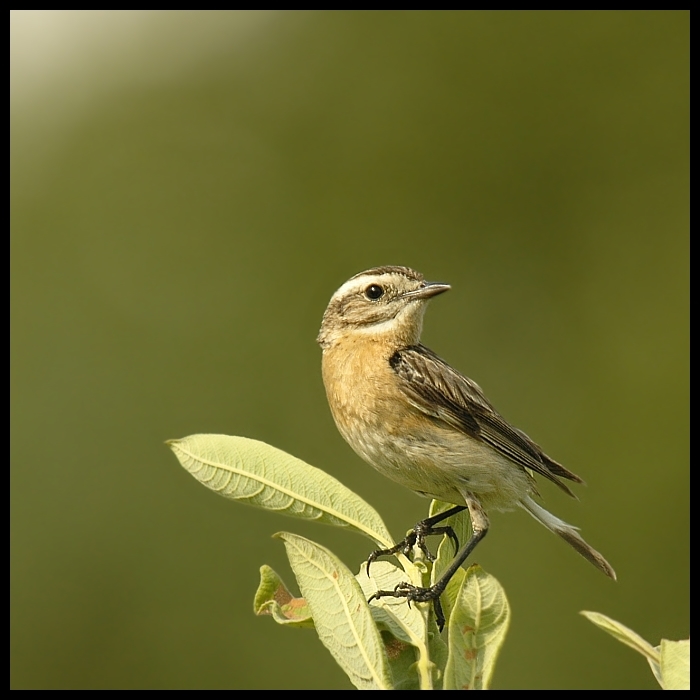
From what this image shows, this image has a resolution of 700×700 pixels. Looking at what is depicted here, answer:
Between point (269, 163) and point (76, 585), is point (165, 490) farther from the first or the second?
point (269, 163)

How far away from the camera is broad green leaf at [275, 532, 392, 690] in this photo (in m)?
3.02

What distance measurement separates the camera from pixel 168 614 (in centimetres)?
1373

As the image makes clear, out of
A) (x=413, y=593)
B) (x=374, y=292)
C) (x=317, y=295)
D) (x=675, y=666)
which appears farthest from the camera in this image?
(x=317, y=295)

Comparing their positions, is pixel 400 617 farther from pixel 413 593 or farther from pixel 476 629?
pixel 476 629

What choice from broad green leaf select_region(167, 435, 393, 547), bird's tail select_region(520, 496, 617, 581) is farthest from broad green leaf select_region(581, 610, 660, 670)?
bird's tail select_region(520, 496, 617, 581)

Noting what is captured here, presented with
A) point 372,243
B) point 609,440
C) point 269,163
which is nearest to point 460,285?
point 372,243

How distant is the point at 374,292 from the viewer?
5902 millimetres

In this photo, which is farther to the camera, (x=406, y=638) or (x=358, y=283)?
(x=358, y=283)

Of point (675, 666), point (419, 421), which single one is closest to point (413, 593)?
point (675, 666)

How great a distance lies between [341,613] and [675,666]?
0.97 meters

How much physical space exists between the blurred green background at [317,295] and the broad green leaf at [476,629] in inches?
344

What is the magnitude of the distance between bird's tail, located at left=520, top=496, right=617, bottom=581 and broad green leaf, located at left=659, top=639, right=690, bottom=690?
8.12ft

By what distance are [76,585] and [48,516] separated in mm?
1033

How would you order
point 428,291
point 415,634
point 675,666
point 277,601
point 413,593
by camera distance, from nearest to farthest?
point 675,666, point 415,634, point 413,593, point 277,601, point 428,291
